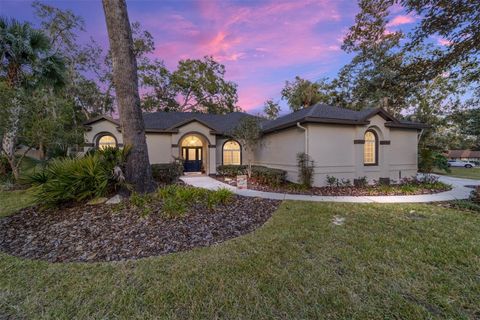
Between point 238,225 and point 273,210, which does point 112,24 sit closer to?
point 238,225

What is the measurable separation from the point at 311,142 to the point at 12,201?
1241 cm

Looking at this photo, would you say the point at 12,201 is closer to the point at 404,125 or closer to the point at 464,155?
the point at 404,125

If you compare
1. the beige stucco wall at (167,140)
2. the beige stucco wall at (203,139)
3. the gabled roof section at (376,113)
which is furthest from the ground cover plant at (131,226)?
the beige stucco wall at (203,139)

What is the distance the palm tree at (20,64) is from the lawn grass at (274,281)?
888cm

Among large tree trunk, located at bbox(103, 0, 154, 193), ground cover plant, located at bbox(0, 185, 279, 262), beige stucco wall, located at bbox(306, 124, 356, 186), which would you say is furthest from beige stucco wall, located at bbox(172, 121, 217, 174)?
ground cover plant, located at bbox(0, 185, 279, 262)

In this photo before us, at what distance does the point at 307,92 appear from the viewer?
24031 mm

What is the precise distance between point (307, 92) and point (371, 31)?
17.1m

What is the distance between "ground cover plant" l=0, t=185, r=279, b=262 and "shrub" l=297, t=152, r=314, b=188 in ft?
14.2

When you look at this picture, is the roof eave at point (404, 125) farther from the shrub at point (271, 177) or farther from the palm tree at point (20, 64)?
the palm tree at point (20, 64)

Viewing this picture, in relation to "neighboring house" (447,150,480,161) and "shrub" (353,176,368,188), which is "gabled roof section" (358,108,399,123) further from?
"neighboring house" (447,150,480,161)

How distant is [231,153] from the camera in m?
16.1

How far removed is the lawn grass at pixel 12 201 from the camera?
6434mm

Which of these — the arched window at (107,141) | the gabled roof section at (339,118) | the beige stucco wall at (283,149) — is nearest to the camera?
the gabled roof section at (339,118)

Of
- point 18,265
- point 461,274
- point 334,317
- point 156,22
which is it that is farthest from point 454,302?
point 156,22
